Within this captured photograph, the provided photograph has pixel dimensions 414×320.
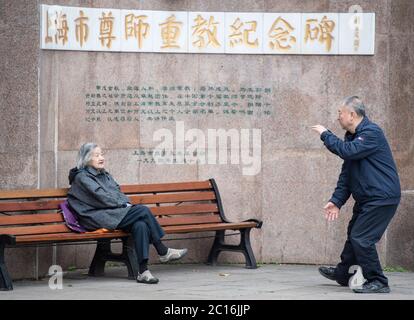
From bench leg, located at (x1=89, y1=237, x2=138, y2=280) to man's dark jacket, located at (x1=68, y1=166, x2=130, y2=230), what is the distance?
33 centimetres

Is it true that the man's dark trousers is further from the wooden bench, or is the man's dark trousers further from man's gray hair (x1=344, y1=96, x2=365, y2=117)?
the wooden bench

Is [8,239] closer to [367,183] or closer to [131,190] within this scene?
[131,190]

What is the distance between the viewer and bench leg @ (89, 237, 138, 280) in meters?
9.58

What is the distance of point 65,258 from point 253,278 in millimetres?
2106

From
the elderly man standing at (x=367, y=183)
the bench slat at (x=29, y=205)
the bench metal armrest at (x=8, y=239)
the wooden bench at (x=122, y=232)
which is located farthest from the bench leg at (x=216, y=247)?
the bench metal armrest at (x=8, y=239)

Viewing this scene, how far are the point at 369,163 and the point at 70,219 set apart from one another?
9.59 ft

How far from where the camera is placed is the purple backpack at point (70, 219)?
370 inches

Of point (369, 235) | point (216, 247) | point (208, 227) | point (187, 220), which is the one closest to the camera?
point (369, 235)

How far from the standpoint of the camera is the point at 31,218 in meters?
9.34

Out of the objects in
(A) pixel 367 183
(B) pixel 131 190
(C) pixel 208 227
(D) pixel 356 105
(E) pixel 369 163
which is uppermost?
(D) pixel 356 105

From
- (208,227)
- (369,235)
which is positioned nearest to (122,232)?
(208,227)

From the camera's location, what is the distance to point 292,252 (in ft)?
36.2

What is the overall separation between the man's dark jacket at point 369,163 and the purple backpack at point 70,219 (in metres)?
2.54

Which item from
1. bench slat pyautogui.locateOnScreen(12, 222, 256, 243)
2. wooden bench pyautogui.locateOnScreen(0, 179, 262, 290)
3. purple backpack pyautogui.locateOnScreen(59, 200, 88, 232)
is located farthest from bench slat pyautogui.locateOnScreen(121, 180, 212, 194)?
purple backpack pyautogui.locateOnScreen(59, 200, 88, 232)
